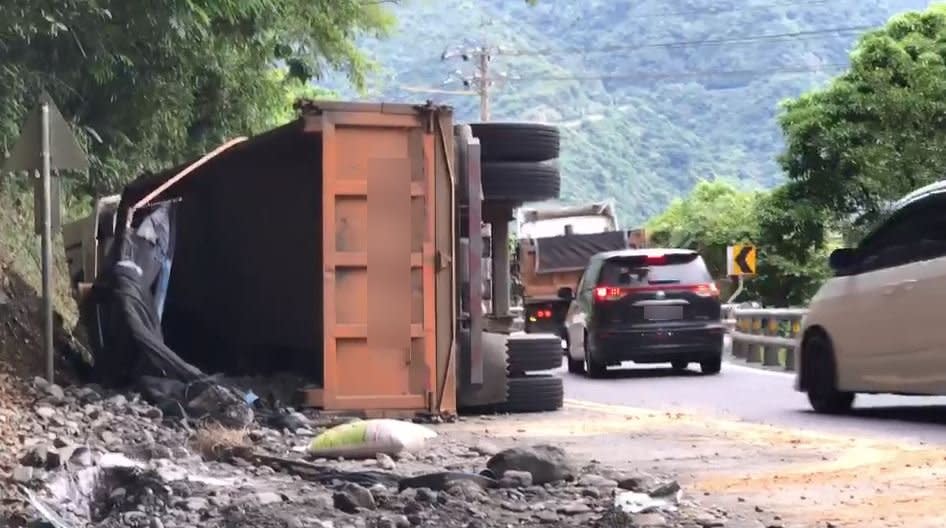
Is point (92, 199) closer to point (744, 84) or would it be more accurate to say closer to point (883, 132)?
point (883, 132)

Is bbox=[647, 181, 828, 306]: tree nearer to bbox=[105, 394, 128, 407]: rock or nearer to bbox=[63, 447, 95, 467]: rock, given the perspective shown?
bbox=[105, 394, 128, 407]: rock

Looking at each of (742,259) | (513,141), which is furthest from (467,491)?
(742,259)

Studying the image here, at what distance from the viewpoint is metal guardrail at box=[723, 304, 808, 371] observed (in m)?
21.9

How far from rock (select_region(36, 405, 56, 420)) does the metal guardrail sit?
13.2m

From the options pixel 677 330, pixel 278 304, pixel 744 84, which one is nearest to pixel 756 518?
pixel 278 304

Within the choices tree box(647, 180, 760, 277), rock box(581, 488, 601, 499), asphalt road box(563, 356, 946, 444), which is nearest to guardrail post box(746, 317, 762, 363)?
asphalt road box(563, 356, 946, 444)

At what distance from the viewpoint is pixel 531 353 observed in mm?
13109

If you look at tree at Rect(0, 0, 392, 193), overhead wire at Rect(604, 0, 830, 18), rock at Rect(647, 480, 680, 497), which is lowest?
rock at Rect(647, 480, 680, 497)

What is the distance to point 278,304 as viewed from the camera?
13406mm

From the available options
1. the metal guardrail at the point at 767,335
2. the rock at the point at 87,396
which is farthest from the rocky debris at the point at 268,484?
the metal guardrail at the point at 767,335

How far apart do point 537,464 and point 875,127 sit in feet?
78.6

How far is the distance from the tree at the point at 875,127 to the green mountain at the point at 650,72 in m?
44.3

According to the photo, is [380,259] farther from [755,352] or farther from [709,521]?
[755,352]

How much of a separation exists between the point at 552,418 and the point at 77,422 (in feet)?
14.4
